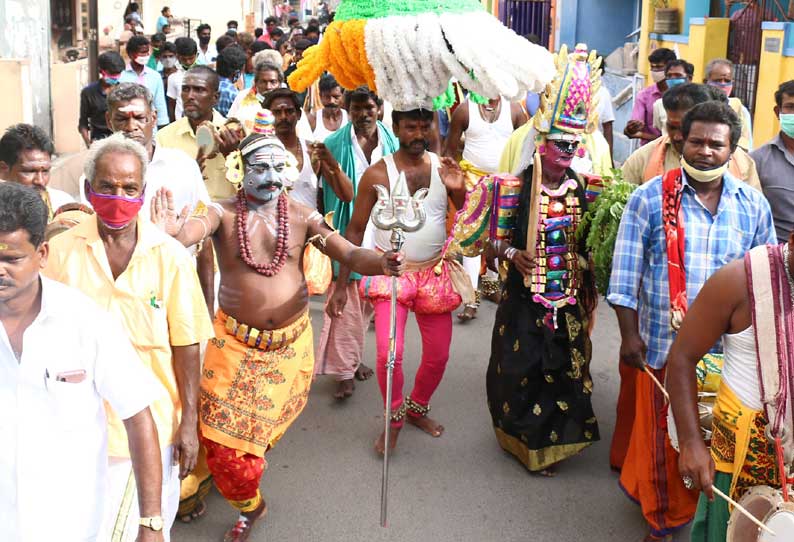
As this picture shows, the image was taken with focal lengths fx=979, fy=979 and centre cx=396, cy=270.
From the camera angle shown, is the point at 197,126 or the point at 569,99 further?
the point at 197,126

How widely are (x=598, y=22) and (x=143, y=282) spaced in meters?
18.8

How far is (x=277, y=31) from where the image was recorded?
18.7 metres

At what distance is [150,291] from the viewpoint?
3695 mm

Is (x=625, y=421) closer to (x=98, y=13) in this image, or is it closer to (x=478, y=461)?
(x=478, y=461)

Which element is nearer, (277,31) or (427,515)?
(427,515)

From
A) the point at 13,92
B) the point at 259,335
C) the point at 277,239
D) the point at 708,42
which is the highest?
the point at 708,42

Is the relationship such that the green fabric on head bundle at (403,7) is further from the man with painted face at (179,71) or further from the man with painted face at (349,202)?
the man with painted face at (179,71)

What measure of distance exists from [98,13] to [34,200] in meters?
18.3

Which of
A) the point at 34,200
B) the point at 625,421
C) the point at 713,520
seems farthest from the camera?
the point at 625,421

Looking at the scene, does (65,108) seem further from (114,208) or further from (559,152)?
(114,208)

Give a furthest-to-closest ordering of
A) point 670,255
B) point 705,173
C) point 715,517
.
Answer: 1. point 670,255
2. point 705,173
3. point 715,517

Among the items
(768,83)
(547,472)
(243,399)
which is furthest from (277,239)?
(768,83)

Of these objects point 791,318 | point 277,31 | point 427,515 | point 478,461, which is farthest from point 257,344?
Result: point 277,31

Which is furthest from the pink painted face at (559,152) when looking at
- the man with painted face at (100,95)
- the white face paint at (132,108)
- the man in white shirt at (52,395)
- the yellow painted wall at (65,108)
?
the yellow painted wall at (65,108)
